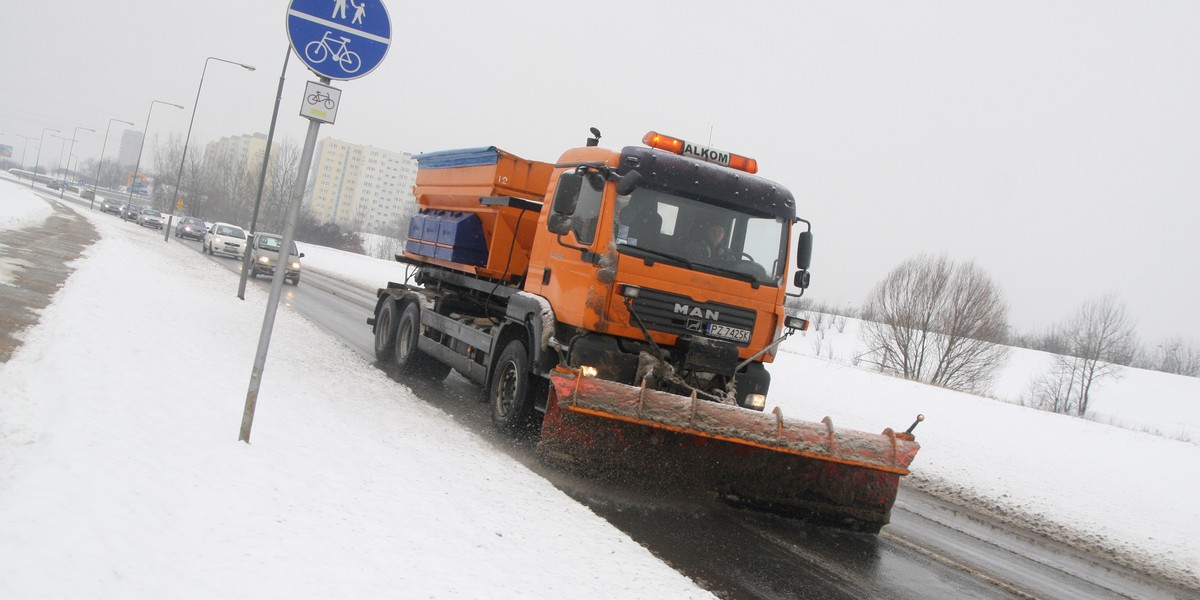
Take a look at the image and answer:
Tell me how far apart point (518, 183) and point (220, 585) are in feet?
22.9

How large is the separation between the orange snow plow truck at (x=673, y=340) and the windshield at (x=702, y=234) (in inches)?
0.5

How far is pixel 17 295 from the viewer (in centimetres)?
1088

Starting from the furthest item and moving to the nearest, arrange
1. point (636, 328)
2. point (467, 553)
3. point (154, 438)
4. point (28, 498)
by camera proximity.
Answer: point (636, 328) < point (154, 438) < point (467, 553) < point (28, 498)

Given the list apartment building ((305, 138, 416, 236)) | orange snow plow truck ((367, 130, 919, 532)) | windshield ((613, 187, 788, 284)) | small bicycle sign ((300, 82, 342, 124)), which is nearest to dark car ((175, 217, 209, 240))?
orange snow plow truck ((367, 130, 919, 532))

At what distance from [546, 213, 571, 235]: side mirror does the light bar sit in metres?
1.15

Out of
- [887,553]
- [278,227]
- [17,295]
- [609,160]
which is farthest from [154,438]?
[278,227]

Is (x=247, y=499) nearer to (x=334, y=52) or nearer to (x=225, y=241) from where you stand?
(x=334, y=52)

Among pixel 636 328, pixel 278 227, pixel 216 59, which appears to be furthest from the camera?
pixel 278 227

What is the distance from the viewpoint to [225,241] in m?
35.7

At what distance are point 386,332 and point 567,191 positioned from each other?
6.60m

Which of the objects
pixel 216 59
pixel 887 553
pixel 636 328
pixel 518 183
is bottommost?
pixel 887 553

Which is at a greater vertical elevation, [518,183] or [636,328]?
[518,183]

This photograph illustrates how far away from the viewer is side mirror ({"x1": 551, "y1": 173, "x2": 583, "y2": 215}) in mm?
7523

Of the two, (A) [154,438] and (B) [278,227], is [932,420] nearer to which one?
(A) [154,438]
